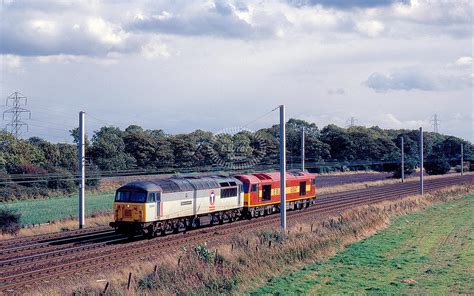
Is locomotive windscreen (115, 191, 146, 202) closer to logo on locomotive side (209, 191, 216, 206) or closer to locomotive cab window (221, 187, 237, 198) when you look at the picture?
logo on locomotive side (209, 191, 216, 206)

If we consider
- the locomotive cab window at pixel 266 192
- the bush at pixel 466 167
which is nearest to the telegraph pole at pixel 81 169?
the locomotive cab window at pixel 266 192

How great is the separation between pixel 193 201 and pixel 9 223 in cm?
1229

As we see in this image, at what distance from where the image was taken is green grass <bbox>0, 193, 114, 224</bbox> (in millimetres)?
47781

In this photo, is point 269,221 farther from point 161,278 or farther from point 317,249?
point 161,278

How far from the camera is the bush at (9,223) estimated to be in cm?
3881

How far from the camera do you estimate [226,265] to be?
23.9 metres

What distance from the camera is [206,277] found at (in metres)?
21.7

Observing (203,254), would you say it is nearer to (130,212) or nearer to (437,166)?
(130,212)

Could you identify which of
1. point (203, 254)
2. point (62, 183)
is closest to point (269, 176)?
point (203, 254)

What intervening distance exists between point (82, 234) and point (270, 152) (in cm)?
6942

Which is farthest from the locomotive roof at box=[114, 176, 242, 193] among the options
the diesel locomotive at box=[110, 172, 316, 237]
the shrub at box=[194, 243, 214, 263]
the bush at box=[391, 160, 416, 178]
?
the bush at box=[391, 160, 416, 178]

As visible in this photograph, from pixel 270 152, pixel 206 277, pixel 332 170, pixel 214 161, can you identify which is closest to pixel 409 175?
pixel 332 170

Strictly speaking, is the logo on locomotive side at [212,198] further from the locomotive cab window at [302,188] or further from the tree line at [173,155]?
the locomotive cab window at [302,188]

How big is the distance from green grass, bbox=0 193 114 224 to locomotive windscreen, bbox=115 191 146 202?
11.2 m
